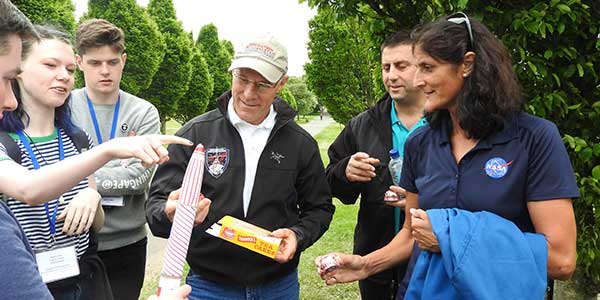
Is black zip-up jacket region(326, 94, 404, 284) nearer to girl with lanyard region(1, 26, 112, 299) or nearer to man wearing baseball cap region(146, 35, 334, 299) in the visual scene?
man wearing baseball cap region(146, 35, 334, 299)

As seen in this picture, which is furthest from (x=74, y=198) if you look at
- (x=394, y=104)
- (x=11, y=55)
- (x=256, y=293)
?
(x=394, y=104)

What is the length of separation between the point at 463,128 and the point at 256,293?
1.32 m

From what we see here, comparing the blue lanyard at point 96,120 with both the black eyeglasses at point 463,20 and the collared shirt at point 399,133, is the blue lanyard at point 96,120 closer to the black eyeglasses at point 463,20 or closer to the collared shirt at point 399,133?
the collared shirt at point 399,133

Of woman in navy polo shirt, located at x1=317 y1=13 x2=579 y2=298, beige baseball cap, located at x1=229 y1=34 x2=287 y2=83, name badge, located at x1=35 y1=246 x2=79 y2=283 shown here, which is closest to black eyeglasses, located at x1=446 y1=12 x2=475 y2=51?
woman in navy polo shirt, located at x1=317 y1=13 x2=579 y2=298

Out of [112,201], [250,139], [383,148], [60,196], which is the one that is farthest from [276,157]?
[112,201]

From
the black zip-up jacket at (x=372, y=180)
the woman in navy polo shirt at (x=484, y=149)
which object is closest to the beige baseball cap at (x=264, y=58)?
the woman in navy polo shirt at (x=484, y=149)

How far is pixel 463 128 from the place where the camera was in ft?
7.20

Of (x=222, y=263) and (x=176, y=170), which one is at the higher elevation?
(x=176, y=170)

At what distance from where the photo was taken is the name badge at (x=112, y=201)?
10.8ft

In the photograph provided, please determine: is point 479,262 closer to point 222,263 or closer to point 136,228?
point 222,263

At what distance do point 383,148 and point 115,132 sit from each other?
70.5 inches

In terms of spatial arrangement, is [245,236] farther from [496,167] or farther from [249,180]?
[496,167]

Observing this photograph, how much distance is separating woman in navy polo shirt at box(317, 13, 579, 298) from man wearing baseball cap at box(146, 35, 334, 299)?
2.28 feet

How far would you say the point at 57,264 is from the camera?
91.9 inches
